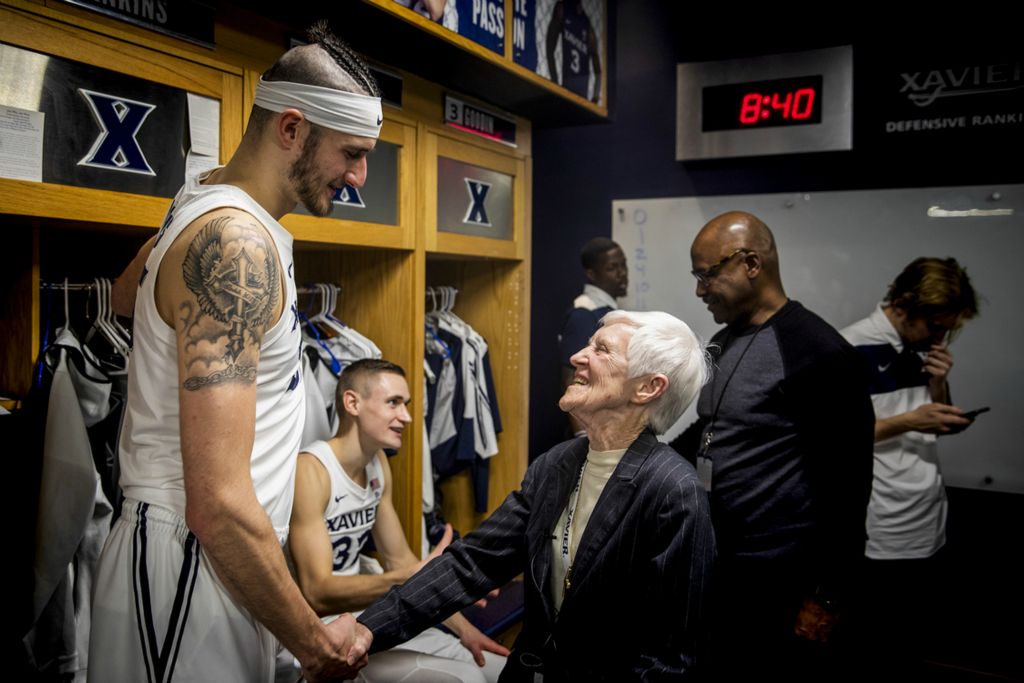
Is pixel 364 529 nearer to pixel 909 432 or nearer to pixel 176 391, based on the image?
pixel 176 391

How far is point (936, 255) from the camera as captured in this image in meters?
3.19

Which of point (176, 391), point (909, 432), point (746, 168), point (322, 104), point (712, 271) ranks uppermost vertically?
point (746, 168)

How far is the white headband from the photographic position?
1.41 metres

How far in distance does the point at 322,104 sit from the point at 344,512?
1264 mm

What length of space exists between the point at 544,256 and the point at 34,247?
2.57 m

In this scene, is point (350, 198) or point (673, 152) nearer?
point (350, 198)

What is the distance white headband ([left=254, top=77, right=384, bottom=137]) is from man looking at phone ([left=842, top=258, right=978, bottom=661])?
2271 mm

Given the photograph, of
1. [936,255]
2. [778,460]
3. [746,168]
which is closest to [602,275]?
[746,168]

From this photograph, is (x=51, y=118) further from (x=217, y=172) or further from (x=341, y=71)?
(x=341, y=71)

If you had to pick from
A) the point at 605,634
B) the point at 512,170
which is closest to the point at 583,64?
the point at 512,170

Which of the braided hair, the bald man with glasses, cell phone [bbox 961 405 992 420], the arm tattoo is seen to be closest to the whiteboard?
cell phone [bbox 961 405 992 420]

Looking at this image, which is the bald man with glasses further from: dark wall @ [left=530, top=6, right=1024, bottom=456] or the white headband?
dark wall @ [left=530, top=6, right=1024, bottom=456]

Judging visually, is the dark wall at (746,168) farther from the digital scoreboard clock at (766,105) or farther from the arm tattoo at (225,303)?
the arm tattoo at (225,303)

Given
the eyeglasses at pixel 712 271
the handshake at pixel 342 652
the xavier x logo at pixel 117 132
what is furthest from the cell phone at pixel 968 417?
the xavier x logo at pixel 117 132
